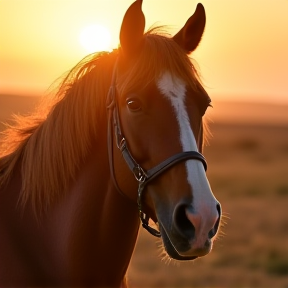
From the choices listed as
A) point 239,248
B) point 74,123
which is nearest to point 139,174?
A: point 74,123

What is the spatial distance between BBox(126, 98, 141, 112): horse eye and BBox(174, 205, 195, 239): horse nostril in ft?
2.08

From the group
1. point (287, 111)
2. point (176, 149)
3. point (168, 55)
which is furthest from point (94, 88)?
point (287, 111)

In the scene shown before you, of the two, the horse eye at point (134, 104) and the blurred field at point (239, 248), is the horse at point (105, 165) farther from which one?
the blurred field at point (239, 248)

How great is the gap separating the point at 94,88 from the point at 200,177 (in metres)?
0.97

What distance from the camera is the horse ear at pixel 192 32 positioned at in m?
4.37

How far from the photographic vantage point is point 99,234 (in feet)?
13.4

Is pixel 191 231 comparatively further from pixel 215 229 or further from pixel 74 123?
pixel 74 123

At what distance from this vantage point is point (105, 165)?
4.12m

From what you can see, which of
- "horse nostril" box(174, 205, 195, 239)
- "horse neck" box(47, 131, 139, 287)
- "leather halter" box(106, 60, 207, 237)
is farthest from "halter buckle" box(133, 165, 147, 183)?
"horse nostril" box(174, 205, 195, 239)

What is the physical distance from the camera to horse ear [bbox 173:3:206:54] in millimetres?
4367

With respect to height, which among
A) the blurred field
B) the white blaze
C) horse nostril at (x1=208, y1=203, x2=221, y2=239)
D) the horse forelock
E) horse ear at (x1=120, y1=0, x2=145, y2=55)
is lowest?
the blurred field

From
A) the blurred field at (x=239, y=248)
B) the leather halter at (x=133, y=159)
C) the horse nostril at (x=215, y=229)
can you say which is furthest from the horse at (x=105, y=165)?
the blurred field at (x=239, y=248)

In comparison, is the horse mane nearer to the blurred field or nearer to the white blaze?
the white blaze

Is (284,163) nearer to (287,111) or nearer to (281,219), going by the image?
(281,219)
